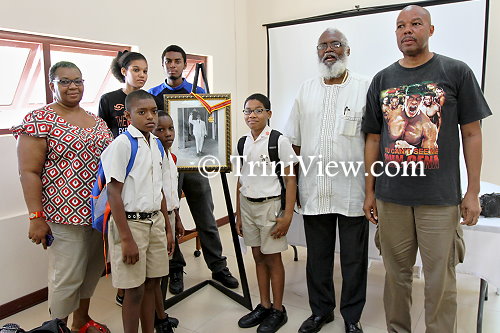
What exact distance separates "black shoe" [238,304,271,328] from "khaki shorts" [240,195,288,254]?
45cm

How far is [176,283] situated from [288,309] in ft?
2.98

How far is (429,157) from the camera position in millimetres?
1780

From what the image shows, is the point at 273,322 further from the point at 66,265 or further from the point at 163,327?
the point at 66,265

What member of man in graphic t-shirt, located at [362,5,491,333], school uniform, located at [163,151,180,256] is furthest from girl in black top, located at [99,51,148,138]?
man in graphic t-shirt, located at [362,5,491,333]

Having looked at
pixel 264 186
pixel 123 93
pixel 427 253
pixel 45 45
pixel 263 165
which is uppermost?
pixel 45 45

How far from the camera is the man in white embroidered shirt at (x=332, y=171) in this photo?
2174 millimetres

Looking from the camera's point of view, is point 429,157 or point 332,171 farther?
point 332,171

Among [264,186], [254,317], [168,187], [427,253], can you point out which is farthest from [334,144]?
[254,317]

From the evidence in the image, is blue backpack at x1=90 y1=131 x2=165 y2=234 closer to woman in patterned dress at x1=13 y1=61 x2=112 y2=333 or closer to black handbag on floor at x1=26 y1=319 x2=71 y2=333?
woman in patterned dress at x1=13 y1=61 x2=112 y2=333

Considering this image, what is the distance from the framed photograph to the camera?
2.47 metres

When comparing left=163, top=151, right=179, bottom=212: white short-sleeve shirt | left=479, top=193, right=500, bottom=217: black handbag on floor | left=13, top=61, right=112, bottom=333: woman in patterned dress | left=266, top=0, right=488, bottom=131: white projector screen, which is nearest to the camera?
left=13, top=61, right=112, bottom=333: woman in patterned dress

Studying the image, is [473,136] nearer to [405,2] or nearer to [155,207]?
[155,207]

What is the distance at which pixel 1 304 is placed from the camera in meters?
2.63

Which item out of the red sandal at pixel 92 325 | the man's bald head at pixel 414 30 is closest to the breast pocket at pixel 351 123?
the man's bald head at pixel 414 30
